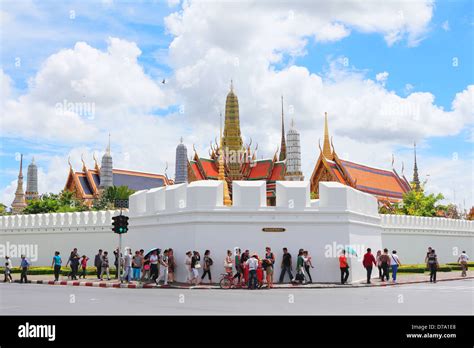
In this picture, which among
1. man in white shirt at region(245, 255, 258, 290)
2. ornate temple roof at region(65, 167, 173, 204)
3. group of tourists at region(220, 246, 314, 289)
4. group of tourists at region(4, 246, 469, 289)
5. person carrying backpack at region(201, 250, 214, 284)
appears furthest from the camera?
ornate temple roof at region(65, 167, 173, 204)

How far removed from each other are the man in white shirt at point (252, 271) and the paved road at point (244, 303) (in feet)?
6.36

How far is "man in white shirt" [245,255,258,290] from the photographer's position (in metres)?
20.6

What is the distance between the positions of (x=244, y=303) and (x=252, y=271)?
566cm

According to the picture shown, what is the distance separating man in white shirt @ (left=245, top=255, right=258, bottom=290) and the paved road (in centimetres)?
194

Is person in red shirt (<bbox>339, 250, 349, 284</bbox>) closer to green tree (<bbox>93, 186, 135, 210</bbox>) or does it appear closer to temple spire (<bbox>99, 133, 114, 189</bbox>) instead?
green tree (<bbox>93, 186, 135, 210</bbox>)

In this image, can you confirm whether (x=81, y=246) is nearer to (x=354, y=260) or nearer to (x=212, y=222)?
(x=212, y=222)

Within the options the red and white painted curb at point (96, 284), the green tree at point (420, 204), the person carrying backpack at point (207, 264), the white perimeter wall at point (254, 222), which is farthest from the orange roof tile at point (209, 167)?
the person carrying backpack at point (207, 264)

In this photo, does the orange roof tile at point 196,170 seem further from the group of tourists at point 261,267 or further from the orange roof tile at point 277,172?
the group of tourists at point 261,267

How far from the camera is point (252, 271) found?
67.9ft

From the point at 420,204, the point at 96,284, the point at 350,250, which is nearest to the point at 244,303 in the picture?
the point at 350,250

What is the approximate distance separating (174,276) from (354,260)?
6.99 m

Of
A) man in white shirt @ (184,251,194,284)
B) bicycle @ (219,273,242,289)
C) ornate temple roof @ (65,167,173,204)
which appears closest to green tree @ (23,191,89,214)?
ornate temple roof @ (65,167,173,204)

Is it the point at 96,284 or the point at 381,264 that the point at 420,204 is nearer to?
the point at 381,264

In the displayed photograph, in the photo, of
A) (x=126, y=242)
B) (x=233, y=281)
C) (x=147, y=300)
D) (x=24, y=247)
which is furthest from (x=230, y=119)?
(x=147, y=300)
